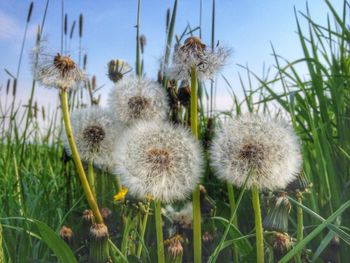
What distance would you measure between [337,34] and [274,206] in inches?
63.5

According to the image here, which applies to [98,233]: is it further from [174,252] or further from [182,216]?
[182,216]

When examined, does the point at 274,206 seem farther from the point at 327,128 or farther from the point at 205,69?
the point at 327,128

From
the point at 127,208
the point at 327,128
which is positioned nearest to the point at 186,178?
the point at 127,208

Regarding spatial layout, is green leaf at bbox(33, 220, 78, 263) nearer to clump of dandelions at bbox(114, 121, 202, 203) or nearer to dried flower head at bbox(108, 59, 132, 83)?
clump of dandelions at bbox(114, 121, 202, 203)

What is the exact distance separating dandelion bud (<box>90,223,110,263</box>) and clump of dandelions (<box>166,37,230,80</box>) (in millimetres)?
569

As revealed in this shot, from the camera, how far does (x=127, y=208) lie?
7.05 ft

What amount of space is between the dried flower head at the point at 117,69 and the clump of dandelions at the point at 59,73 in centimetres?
57

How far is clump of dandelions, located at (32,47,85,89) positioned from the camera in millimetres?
1925

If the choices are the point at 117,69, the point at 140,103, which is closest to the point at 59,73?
the point at 140,103

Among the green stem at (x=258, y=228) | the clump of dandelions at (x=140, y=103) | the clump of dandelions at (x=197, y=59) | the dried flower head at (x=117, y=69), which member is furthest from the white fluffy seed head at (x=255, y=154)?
the dried flower head at (x=117, y=69)

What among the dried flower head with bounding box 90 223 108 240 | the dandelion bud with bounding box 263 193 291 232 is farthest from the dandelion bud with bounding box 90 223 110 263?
the dandelion bud with bounding box 263 193 291 232

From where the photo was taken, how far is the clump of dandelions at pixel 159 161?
1765 mm

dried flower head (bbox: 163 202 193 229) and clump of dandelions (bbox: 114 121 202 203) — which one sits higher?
clump of dandelions (bbox: 114 121 202 203)

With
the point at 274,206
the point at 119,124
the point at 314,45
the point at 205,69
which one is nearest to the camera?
the point at 274,206
